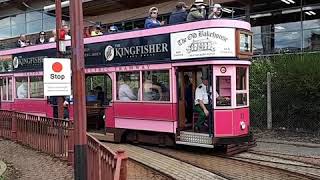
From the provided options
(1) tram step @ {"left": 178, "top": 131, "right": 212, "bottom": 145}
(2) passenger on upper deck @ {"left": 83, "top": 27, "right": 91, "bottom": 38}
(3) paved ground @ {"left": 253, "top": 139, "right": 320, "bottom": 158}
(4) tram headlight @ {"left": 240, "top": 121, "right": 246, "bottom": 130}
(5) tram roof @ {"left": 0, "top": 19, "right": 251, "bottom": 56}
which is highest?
(2) passenger on upper deck @ {"left": 83, "top": 27, "right": 91, "bottom": 38}

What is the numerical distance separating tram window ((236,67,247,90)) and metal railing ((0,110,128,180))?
Result: 168 inches

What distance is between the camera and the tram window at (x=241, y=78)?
40.9 feet

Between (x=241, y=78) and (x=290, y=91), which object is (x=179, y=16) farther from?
(x=290, y=91)

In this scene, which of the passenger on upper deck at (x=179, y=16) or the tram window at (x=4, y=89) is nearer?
the passenger on upper deck at (x=179, y=16)

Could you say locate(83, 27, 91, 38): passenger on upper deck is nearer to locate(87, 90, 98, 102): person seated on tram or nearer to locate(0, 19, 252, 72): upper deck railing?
locate(0, 19, 252, 72): upper deck railing

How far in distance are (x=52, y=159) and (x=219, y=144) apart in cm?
384

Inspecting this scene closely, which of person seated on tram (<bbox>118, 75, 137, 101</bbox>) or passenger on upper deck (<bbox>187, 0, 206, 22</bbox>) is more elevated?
passenger on upper deck (<bbox>187, 0, 206, 22</bbox>)

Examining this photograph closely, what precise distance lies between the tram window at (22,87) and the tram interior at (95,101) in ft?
11.6

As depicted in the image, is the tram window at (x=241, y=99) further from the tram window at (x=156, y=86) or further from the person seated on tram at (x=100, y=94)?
the person seated on tram at (x=100, y=94)

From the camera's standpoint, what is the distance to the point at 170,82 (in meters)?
12.9

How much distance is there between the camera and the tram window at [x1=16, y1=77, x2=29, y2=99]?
18891 millimetres

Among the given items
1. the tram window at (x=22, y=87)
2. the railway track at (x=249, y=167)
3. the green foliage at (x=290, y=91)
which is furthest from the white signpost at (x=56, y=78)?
the tram window at (x=22, y=87)

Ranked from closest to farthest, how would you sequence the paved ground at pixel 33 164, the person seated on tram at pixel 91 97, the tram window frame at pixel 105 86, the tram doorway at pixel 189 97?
the paved ground at pixel 33 164 < the tram doorway at pixel 189 97 < the tram window frame at pixel 105 86 < the person seated on tram at pixel 91 97

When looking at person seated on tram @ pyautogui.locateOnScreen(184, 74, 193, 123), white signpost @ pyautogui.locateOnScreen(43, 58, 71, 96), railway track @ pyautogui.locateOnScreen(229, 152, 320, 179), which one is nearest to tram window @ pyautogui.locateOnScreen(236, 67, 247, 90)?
person seated on tram @ pyautogui.locateOnScreen(184, 74, 193, 123)
